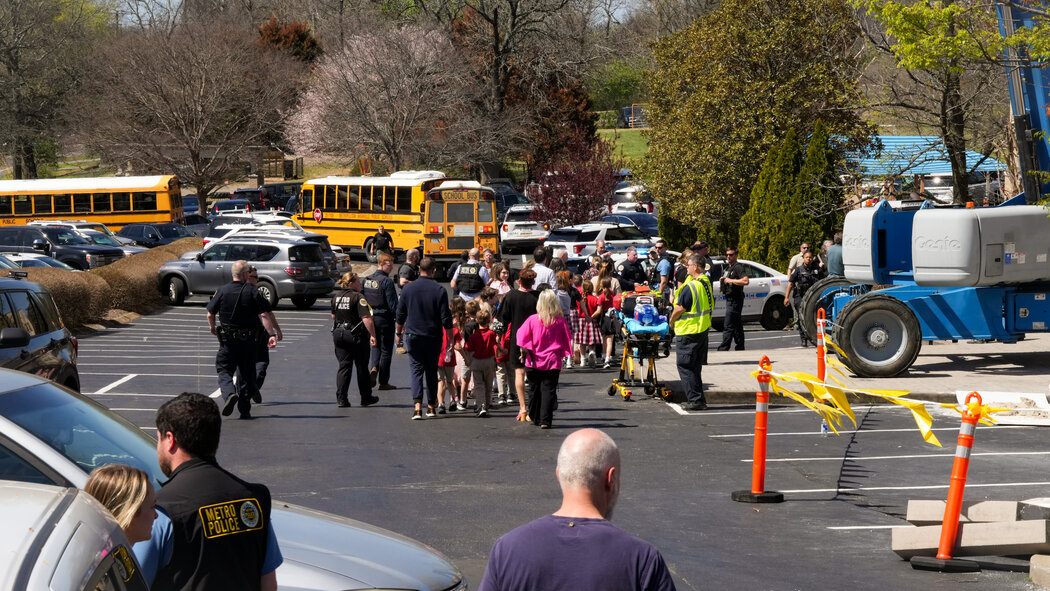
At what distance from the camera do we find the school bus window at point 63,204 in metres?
48.7

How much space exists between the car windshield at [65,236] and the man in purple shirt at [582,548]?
35.5 m

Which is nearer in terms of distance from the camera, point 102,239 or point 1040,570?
point 1040,570

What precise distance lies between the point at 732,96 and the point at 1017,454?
21737 millimetres

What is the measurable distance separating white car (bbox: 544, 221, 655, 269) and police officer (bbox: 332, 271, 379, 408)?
706 inches

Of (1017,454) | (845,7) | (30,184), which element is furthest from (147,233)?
(1017,454)

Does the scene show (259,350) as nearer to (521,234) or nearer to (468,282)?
(468,282)

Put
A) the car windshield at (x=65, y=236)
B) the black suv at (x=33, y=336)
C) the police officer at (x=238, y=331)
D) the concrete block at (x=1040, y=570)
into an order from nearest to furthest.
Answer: the concrete block at (x=1040, y=570) < the black suv at (x=33, y=336) < the police officer at (x=238, y=331) < the car windshield at (x=65, y=236)

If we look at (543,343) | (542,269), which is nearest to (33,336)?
(543,343)

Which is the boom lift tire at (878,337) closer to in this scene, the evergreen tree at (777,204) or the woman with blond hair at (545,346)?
the woman with blond hair at (545,346)

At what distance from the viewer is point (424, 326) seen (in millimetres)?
13969

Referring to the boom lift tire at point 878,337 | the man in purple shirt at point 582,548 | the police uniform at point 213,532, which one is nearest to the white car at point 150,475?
the police uniform at point 213,532

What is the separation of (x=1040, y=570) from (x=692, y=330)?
6967 mm

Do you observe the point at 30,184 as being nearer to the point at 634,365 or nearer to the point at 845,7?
the point at 845,7

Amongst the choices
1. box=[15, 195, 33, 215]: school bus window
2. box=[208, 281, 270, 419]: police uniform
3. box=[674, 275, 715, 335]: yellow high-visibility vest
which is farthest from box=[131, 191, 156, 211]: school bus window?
box=[674, 275, 715, 335]: yellow high-visibility vest
